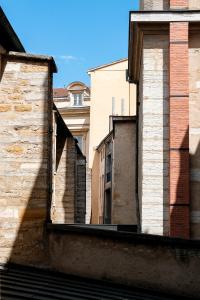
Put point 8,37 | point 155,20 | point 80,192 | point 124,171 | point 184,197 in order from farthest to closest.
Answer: point 80,192 → point 124,171 → point 155,20 → point 184,197 → point 8,37

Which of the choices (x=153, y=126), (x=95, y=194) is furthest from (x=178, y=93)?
(x=95, y=194)

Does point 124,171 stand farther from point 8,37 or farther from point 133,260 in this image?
point 133,260

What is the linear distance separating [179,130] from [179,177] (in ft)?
3.63

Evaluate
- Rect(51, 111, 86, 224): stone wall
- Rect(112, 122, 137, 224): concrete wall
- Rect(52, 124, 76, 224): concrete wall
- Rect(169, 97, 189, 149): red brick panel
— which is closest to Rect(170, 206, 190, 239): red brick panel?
Rect(169, 97, 189, 149): red brick panel

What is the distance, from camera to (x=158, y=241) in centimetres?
650

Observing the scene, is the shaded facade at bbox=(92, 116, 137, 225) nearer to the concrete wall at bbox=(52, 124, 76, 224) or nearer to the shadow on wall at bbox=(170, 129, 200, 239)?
the concrete wall at bbox=(52, 124, 76, 224)

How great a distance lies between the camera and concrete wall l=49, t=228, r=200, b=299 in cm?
641

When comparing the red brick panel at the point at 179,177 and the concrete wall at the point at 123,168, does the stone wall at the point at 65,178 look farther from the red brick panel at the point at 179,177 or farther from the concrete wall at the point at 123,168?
the red brick panel at the point at 179,177

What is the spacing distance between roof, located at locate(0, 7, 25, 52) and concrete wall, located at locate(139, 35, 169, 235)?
162 inches

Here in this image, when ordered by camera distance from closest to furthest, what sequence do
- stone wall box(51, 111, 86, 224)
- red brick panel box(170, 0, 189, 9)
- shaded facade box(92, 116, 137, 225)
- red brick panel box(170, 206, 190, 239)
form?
1. red brick panel box(170, 206, 190, 239)
2. red brick panel box(170, 0, 189, 9)
3. shaded facade box(92, 116, 137, 225)
4. stone wall box(51, 111, 86, 224)

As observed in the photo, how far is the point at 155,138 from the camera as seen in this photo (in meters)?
11.5

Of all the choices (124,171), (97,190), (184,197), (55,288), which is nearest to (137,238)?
(55,288)

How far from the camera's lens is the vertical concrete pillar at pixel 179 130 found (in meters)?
10.8

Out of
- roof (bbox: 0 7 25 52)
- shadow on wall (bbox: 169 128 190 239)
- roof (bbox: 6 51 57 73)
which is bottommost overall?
shadow on wall (bbox: 169 128 190 239)
